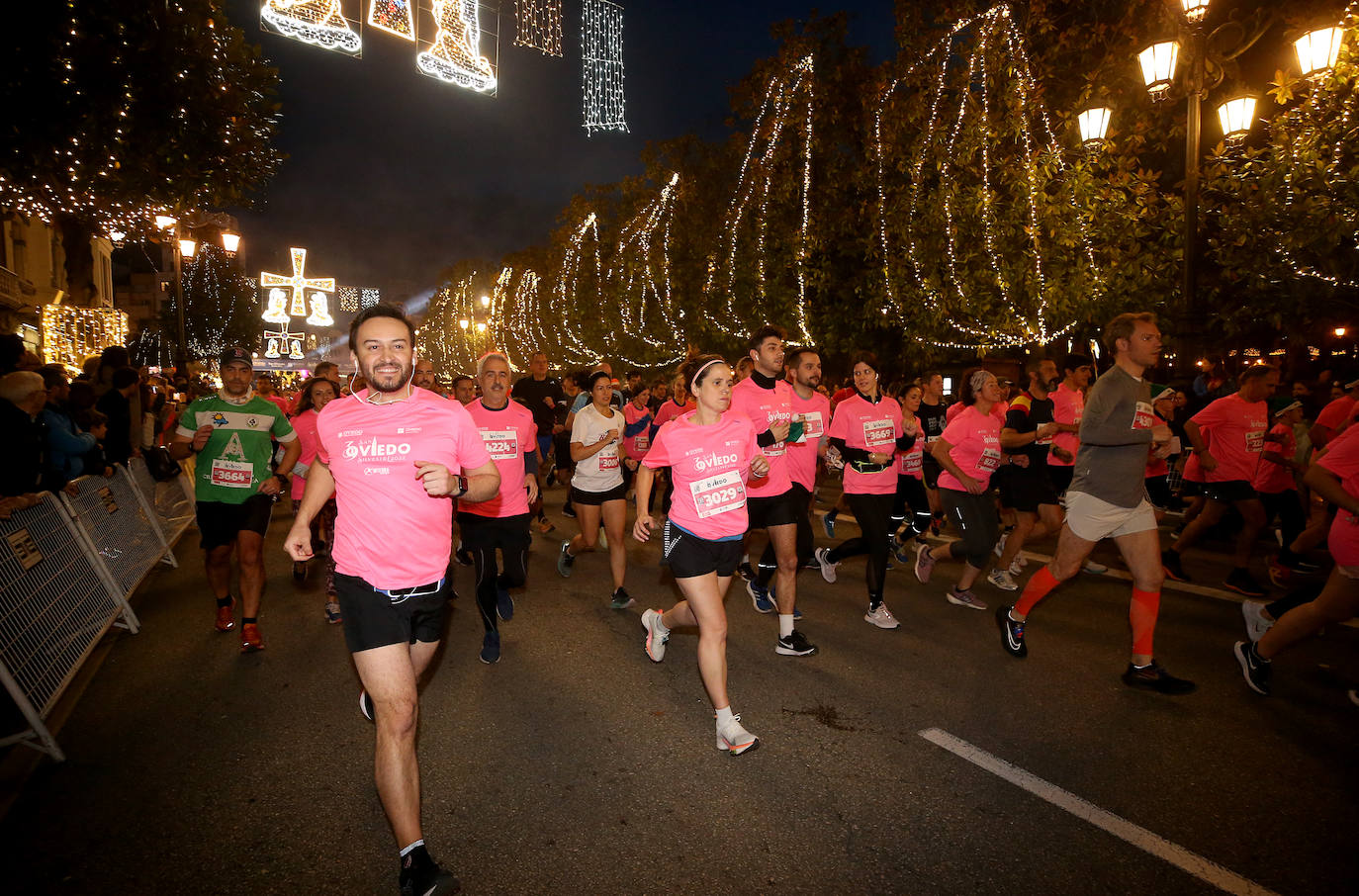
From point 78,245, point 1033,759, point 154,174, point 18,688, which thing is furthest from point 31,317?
point 1033,759

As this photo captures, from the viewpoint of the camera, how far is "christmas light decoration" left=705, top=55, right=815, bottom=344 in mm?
19375

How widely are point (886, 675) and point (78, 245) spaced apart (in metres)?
17.3

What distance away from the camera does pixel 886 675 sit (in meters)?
4.86

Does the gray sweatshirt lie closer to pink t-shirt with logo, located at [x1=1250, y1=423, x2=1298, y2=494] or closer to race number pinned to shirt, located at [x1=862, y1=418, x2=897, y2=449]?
race number pinned to shirt, located at [x1=862, y1=418, x2=897, y2=449]

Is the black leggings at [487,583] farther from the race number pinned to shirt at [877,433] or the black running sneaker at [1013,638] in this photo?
the black running sneaker at [1013,638]

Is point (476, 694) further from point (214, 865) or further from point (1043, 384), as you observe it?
point (1043, 384)

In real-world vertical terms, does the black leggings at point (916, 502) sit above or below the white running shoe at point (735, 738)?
above

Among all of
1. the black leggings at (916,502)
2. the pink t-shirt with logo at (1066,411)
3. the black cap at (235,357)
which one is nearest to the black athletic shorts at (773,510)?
the black leggings at (916,502)

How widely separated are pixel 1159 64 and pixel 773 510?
7564 mm

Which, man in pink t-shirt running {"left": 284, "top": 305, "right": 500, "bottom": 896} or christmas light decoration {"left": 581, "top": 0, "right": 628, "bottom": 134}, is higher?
christmas light decoration {"left": 581, "top": 0, "right": 628, "bottom": 134}

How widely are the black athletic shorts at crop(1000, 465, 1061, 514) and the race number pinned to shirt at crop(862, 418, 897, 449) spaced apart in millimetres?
1834

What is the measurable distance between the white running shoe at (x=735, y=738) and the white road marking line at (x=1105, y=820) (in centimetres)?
98

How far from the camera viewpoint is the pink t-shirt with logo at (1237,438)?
6.92m

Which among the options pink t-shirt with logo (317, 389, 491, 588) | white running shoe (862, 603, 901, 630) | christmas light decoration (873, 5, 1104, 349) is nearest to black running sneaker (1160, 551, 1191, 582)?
white running shoe (862, 603, 901, 630)
